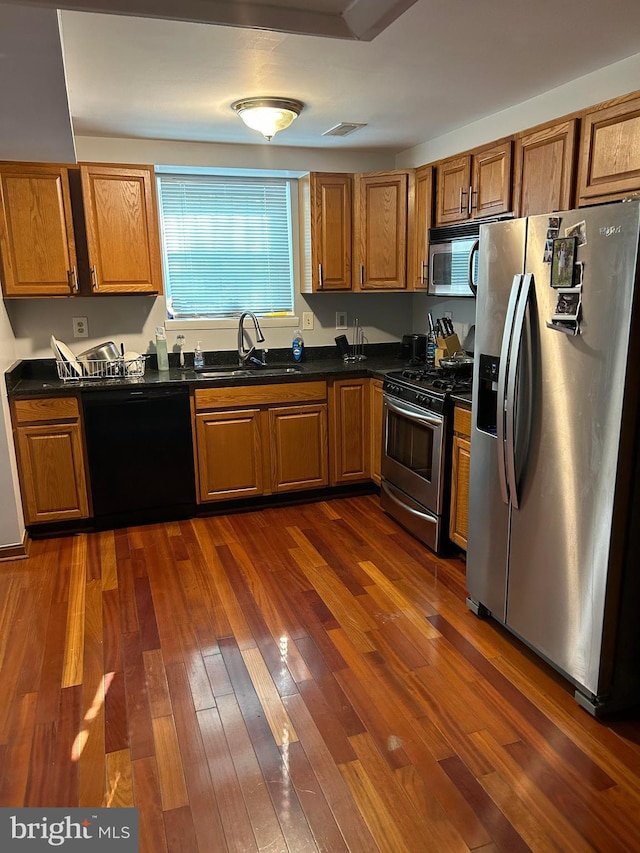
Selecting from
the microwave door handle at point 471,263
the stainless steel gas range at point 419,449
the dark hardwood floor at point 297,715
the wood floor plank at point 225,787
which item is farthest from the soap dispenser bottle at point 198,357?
the wood floor plank at point 225,787

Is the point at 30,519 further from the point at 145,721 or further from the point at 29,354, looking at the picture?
the point at 145,721

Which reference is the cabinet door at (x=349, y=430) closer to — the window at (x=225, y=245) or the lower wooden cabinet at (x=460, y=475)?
the window at (x=225, y=245)

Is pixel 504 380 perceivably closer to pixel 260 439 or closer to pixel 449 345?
pixel 449 345

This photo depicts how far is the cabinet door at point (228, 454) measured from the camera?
390 cm

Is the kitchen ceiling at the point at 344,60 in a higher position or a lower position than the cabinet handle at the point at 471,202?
higher

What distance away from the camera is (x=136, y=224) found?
3770 millimetres

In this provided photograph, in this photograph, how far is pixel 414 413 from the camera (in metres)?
3.48

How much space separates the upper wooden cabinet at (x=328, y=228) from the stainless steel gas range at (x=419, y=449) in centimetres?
85

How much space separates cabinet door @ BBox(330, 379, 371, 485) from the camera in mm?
4168

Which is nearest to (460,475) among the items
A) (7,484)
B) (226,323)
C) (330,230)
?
(330,230)

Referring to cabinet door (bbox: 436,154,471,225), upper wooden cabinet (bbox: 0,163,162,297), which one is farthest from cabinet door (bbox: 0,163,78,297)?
cabinet door (bbox: 436,154,471,225)

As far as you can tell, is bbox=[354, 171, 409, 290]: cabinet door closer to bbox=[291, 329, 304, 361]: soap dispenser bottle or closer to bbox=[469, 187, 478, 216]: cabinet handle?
bbox=[291, 329, 304, 361]: soap dispenser bottle

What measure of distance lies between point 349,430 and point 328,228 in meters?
1.40

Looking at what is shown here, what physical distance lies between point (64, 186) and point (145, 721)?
9.78ft
